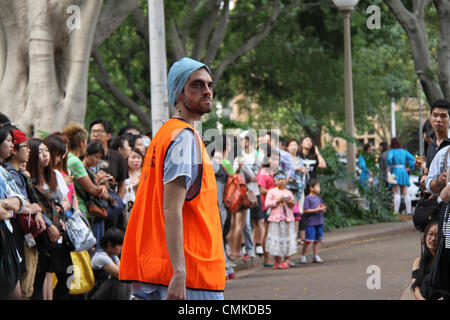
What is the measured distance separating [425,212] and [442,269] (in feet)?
5.87

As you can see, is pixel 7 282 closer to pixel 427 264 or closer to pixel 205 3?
pixel 427 264

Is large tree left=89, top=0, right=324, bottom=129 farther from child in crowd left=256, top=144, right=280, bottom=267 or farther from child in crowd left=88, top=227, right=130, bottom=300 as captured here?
child in crowd left=88, top=227, right=130, bottom=300

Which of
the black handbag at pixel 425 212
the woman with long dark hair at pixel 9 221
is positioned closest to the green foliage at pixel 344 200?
the black handbag at pixel 425 212

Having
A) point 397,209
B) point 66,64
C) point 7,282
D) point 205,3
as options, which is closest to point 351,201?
point 397,209

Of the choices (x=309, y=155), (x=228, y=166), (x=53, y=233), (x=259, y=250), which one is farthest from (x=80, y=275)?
(x=309, y=155)

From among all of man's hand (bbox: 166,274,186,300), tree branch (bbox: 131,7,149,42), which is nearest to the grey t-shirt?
man's hand (bbox: 166,274,186,300)

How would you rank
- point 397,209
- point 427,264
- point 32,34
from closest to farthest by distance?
1. point 427,264
2. point 32,34
3. point 397,209

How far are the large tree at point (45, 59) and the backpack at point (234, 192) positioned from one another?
8.21 ft

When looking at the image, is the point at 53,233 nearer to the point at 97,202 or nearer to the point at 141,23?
the point at 97,202

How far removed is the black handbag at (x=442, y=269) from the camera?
5555mm

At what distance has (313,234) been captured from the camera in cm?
1256

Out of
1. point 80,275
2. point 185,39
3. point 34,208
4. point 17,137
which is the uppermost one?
point 185,39

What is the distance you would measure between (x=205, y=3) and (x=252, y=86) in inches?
306

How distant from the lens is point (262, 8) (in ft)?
78.0
